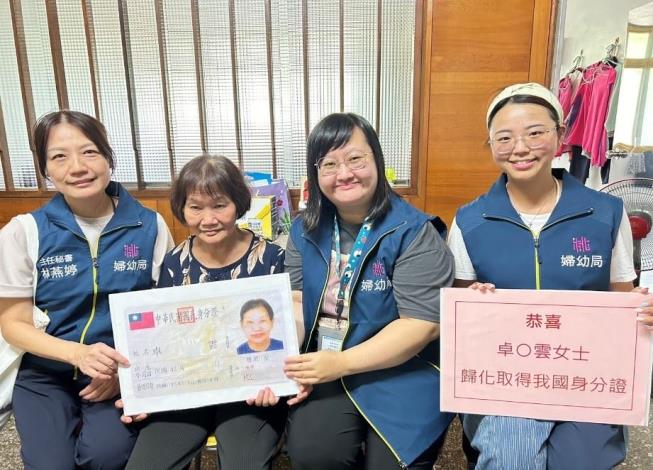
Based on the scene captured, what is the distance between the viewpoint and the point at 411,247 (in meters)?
1.13

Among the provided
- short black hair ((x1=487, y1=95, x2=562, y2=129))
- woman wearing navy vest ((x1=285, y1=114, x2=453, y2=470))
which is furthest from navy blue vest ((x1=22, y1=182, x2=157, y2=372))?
short black hair ((x1=487, y1=95, x2=562, y2=129))

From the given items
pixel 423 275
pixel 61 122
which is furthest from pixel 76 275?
pixel 423 275

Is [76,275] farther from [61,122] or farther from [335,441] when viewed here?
[335,441]

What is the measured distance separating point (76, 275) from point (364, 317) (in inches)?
31.8

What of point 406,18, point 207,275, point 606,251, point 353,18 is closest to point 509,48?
point 406,18

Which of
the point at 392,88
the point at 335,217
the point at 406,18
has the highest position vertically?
the point at 406,18

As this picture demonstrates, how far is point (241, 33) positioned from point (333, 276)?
6.69 ft

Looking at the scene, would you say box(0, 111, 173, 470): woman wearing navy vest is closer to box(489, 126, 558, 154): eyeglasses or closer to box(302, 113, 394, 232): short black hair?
box(302, 113, 394, 232): short black hair

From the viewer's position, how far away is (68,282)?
1.20m

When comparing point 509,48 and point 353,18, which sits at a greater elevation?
point 353,18

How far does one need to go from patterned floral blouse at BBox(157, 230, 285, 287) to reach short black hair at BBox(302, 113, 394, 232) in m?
0.15

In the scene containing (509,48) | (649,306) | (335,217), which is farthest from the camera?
(509,48)

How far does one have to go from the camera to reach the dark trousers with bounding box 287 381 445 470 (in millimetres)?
1053

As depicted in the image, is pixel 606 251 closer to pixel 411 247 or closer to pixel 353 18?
pixel 411 247
